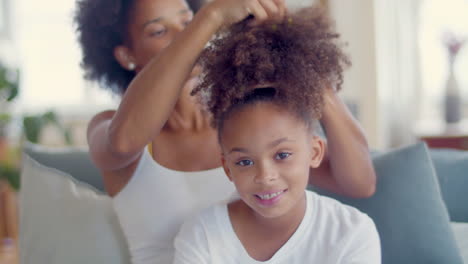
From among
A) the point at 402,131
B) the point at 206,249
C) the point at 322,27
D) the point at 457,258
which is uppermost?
the point at 322,27

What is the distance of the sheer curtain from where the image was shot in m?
3.86

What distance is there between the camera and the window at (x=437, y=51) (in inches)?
157

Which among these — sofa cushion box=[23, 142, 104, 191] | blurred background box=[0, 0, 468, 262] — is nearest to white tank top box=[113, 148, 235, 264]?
sofa cushion box=[23, 142, 104, 191]

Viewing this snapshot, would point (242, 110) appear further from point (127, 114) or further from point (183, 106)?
point (183, 106)

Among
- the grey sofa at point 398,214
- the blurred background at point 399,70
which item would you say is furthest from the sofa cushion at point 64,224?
the blurred background at point 399,70

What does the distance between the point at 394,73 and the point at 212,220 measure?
3.14 m

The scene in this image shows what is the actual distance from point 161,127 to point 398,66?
3.15 m

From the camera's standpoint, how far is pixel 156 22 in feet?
4.37

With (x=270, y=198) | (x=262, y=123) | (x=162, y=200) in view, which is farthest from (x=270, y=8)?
(x=162, y=200)

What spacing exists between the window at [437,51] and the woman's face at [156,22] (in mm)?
3019

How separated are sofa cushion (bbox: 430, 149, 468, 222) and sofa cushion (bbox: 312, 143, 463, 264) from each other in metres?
0.17

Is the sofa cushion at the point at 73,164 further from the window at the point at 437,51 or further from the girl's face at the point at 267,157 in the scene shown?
the window at the point at 437,51

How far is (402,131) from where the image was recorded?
154 inches

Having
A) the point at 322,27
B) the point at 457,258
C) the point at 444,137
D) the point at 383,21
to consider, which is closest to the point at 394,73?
the point at 383,21
